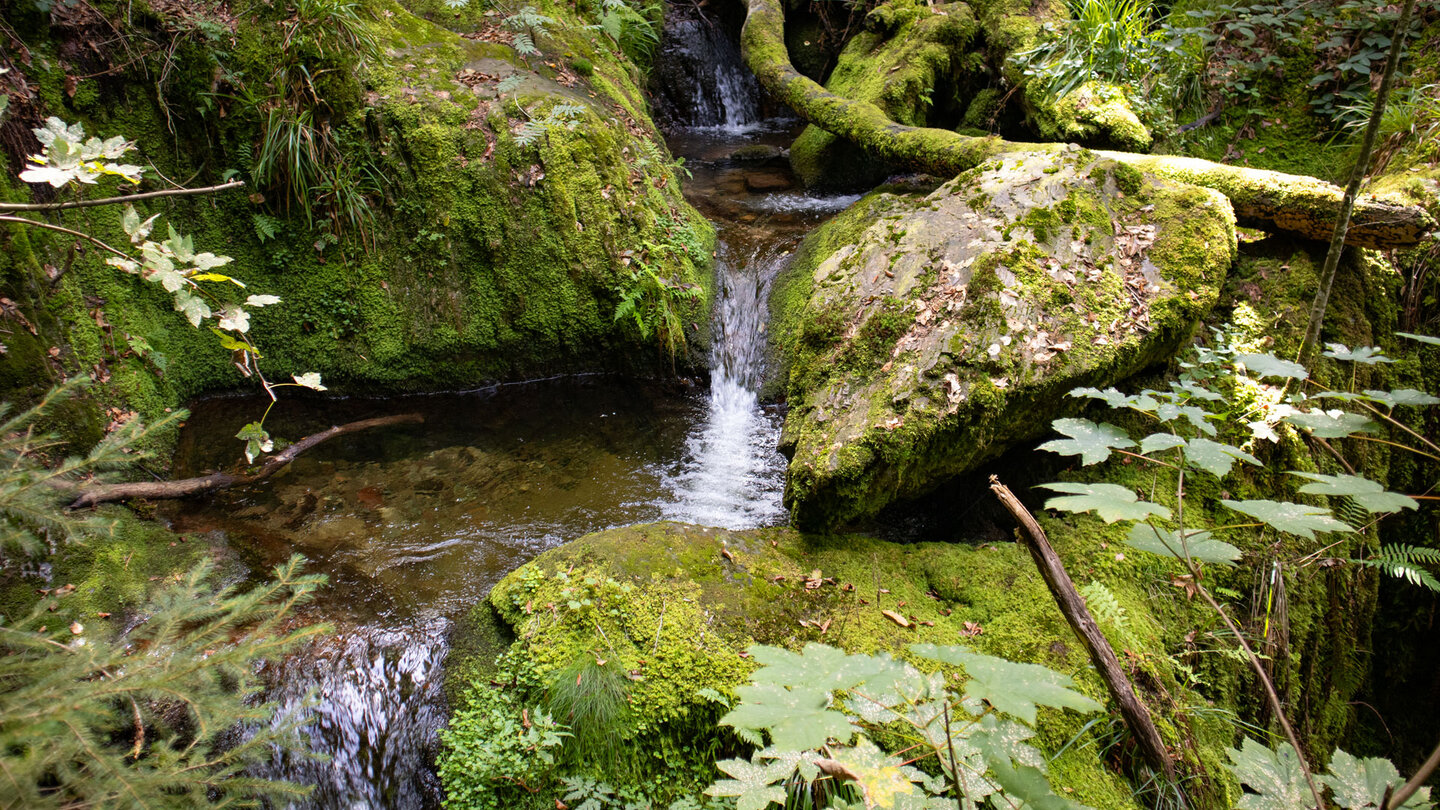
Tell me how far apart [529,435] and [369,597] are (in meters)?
1.94

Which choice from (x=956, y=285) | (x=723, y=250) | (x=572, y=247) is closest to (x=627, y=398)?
(x=572, y=247)

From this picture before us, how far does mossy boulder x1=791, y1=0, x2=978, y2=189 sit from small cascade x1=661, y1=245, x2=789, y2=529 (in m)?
2.12

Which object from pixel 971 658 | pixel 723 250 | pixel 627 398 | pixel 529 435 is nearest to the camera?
pixel 971 658

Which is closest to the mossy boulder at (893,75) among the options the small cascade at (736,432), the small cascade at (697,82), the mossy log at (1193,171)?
the mossy log at (1193,171)

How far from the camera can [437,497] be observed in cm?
456

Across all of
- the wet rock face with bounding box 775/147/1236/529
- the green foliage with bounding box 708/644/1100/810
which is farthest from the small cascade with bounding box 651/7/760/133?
the green foliage with bounding box 708/644/1100/810

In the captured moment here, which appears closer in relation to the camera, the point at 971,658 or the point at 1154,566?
the point at 971,658

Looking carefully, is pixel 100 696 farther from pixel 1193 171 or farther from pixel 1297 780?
pixel 1193 171

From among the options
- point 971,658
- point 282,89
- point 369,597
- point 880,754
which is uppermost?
point 282,89

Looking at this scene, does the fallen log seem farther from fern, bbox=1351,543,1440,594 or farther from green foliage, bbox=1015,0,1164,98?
green foliage, bbox=1015,0,1164,98

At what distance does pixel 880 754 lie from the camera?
1.52 meters

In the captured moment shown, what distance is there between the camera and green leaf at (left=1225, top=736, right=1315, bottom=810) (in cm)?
145

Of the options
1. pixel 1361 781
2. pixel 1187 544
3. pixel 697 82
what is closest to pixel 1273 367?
pixel 1187 544

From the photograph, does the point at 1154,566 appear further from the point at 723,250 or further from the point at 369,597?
the point at 723,250
